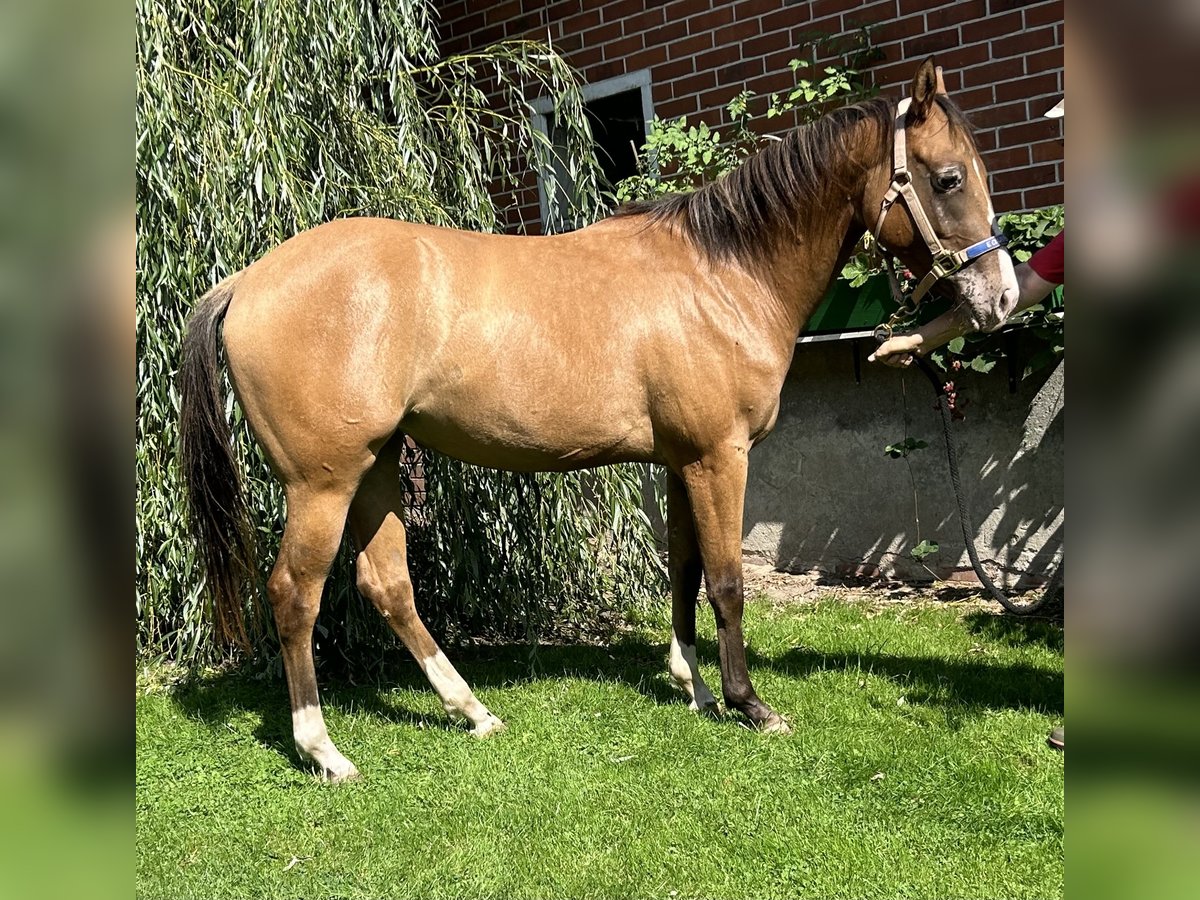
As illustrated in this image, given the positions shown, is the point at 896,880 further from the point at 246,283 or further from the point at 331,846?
the point at 246,283

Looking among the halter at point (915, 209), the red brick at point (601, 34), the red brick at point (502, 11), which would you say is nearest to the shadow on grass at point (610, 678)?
the halter at point (915, 209)

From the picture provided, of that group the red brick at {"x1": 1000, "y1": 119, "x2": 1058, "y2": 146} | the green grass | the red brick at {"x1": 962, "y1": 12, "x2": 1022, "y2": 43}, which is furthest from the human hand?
the red brick at {"x1": 962, "y1": 12, "x2": 1022, "y2": 43}

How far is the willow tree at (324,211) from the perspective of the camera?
163 inches

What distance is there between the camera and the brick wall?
16.3 ft

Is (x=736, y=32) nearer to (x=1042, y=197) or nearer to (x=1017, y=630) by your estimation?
(x=1042, y=197)

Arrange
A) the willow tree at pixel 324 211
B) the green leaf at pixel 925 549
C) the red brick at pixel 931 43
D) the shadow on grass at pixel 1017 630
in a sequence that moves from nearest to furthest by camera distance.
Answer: the willow tree at pixel 324 211 < the shadow on grass at pixel 1017 630 < the red brick at pixel 931 43 < the green leaf at pixel 925 549

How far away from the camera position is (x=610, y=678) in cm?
436

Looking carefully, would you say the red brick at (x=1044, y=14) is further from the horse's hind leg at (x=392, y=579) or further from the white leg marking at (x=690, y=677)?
the horse's hind leg at (x=392, y=579)

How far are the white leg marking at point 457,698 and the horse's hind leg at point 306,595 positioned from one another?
0.46 metres

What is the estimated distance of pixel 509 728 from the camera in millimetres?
3764

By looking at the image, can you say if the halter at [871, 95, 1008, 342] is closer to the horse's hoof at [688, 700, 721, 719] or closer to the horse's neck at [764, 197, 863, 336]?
the horse's neck at [764, 197, 863, 336]

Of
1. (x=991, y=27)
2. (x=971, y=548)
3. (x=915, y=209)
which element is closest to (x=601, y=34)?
(x=991, y=27)

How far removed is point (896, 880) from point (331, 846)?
63.4 inches
